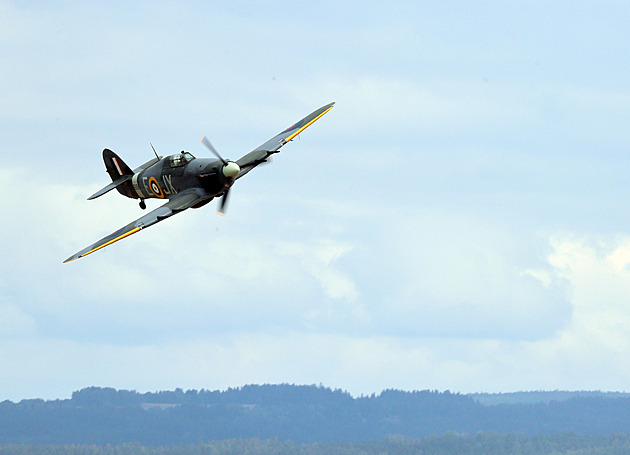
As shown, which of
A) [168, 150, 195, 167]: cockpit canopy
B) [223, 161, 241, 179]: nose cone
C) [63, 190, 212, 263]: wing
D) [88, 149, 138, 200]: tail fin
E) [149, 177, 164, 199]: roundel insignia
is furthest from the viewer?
[88, 149, 138, 200]: tail fin

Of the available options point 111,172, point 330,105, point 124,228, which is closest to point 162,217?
point 124,228

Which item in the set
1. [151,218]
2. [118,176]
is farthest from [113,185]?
[151,218]

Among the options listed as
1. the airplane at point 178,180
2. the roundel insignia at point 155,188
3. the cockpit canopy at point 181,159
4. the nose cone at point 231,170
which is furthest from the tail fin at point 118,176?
the nose cone at point 231,170

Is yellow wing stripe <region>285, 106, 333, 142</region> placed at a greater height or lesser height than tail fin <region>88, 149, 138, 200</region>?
greater

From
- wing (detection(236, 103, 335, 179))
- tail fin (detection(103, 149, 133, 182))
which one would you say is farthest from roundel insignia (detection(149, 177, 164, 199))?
wing (detection(236, 103, 335, 179))

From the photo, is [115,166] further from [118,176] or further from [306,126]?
[306,126]

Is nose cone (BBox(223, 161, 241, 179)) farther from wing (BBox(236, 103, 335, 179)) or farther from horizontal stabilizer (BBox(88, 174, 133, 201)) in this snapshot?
horizontal stabilizer (BBox(88, 174, 133, 201))

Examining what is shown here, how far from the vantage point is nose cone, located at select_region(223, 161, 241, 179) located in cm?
8062

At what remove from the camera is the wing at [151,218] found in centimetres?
7912

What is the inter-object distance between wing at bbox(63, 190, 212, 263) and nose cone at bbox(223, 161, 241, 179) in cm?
297

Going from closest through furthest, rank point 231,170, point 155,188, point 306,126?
point 231,170 → point 155,188 → point 306,126

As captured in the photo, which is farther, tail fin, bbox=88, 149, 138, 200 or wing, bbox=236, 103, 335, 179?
tail fin, bbox=88, 149, 138, 200

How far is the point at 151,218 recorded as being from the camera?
79.7 m

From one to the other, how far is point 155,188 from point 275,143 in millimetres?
12258
